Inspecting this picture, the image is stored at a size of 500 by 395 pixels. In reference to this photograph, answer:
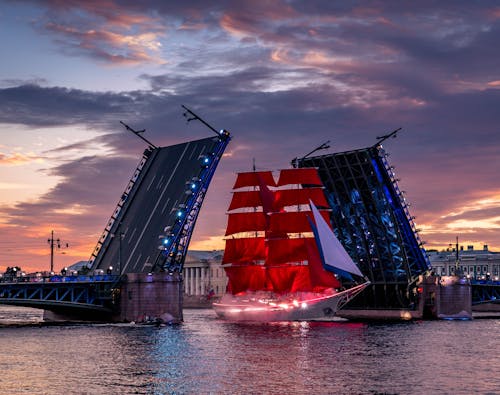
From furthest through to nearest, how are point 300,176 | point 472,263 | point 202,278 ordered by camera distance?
1. point 202,278
2. point 472,263
3. point 300,176

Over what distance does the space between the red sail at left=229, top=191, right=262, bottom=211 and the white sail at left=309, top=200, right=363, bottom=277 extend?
1141 cm

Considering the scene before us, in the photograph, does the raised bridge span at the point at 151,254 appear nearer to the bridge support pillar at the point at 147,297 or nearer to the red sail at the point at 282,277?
the bridge support pillar at the point at 147,297

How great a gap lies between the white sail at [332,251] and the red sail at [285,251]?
6653 mm

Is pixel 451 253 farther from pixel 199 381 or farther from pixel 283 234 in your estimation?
pixel 199 381

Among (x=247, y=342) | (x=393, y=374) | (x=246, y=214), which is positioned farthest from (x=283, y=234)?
(x=393, y=374)

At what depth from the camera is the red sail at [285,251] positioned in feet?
341

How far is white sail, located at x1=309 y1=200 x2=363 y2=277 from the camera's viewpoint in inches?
A: 3782

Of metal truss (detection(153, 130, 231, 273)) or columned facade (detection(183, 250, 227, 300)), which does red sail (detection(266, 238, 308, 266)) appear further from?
columned facade (detection(183, 250, 227, 300))

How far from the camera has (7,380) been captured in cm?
4866

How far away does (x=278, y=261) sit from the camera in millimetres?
104875

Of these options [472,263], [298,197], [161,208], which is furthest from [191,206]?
[472,263]

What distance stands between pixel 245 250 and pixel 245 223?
2.73 meters

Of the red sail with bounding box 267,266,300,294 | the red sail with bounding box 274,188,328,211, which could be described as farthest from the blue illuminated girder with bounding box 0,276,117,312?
the red sail with bounding box 267,266,300,294

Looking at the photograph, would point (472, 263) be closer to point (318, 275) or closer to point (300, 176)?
point (318, 275)
